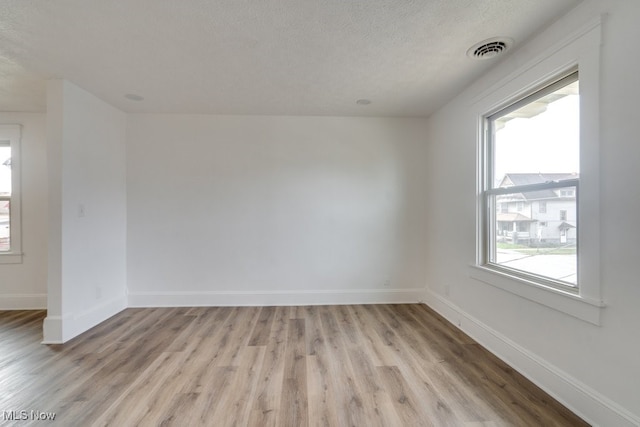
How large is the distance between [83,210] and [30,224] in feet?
4.35

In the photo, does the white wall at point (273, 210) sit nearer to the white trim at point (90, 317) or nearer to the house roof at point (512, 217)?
the white trim at point (90, 317)

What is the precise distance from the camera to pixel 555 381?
166cm

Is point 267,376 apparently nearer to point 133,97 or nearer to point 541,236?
point 541,236

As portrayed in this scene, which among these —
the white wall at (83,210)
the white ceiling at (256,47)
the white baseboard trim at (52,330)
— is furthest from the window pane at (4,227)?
the white baseboard trim at (52,330)

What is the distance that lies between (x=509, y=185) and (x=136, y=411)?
3220 millimetres

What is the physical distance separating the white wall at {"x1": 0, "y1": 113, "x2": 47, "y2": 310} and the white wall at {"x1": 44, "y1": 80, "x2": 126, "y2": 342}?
39.8 inches

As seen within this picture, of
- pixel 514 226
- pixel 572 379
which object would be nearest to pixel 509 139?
pixel 514 226

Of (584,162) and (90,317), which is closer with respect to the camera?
(584,162)

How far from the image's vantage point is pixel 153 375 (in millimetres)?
1902

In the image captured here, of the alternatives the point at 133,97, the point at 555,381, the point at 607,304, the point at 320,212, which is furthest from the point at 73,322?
the point at 607,304

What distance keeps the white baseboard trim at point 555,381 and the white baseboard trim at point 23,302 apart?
A: 511 cm

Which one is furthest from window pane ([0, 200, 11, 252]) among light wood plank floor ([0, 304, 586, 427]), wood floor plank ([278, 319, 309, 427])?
wood floor plank ([278, 319, 309, 427])

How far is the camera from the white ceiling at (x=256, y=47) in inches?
62.8

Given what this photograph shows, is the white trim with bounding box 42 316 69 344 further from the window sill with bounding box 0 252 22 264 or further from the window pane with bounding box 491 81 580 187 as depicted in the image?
the window pane with bounding box 491 81 580 187
